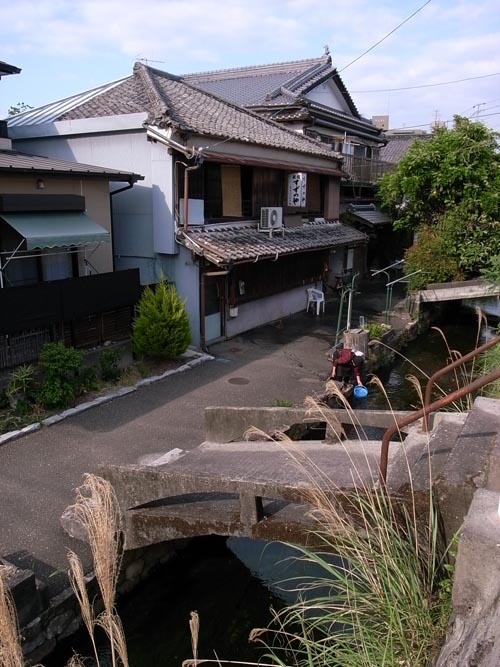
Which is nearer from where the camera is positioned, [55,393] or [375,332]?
[55,393]

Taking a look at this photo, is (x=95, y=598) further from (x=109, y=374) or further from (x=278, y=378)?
(x=278, y=378)

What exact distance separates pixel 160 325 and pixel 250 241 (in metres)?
4.75

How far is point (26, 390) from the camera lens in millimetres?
10492

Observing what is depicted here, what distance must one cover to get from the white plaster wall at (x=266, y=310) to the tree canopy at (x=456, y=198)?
4891 millimetres

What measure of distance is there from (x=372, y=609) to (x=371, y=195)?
27.8 m

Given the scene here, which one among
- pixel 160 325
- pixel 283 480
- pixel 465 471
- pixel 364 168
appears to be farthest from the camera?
pixel 364 168

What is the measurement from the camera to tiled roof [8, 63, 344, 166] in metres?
14.7

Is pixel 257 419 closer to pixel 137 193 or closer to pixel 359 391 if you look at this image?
pixel 359 391

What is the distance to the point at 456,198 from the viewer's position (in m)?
22.1

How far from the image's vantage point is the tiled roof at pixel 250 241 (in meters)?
14.1

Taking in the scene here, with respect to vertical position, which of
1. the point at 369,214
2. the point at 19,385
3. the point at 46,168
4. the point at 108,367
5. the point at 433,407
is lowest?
the point at 108,367

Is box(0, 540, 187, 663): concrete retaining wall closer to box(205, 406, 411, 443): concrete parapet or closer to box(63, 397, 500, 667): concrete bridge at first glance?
box(63, 397, 500, 667): concrete bridge

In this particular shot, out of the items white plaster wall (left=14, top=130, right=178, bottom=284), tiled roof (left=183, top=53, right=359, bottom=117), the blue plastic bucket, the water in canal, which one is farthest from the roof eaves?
the water in canal

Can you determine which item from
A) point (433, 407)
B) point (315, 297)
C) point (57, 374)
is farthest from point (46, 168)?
point (315, 297)
